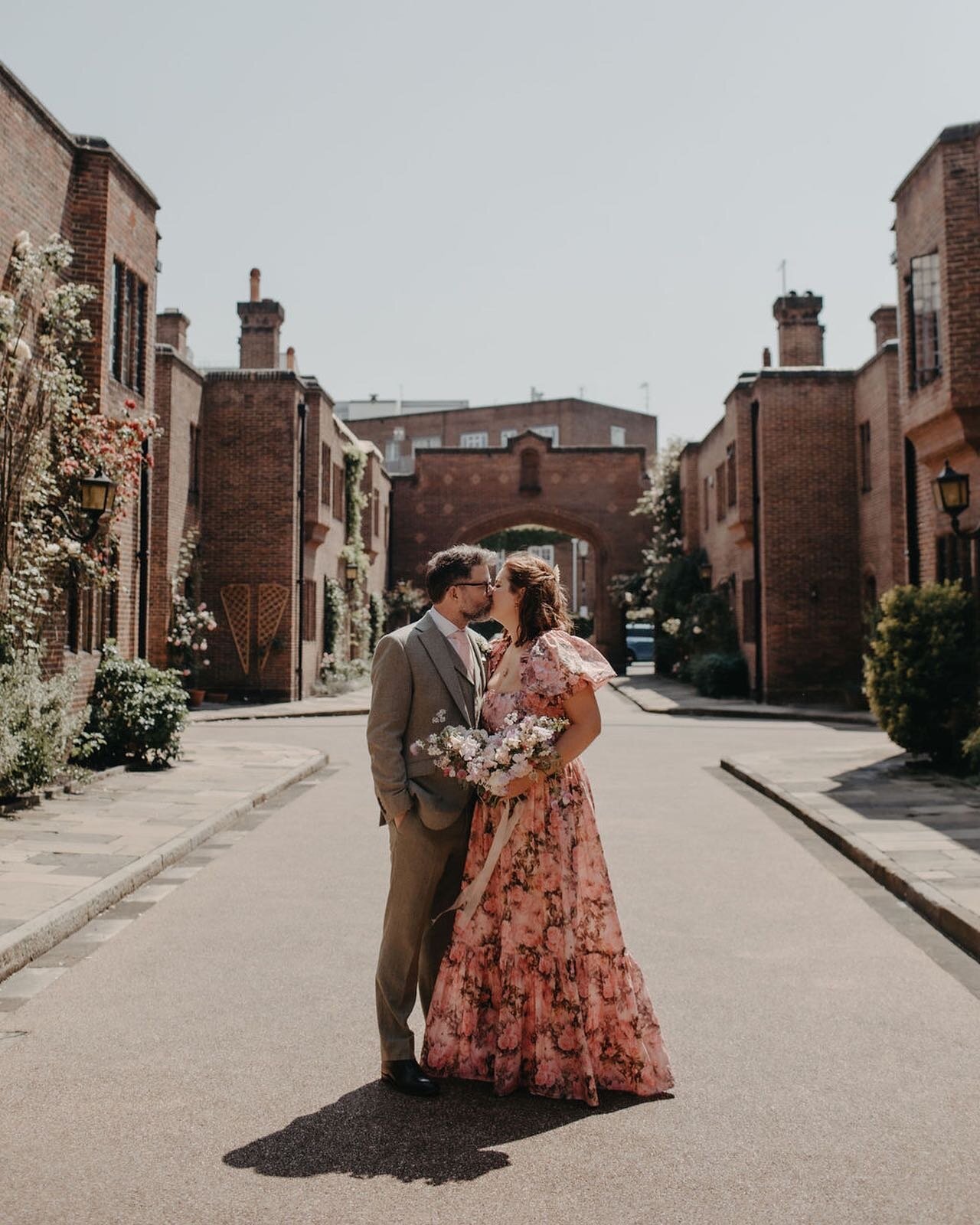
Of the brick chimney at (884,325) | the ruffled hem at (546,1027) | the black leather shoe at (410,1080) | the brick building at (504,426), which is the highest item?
the brick building at (504,426)

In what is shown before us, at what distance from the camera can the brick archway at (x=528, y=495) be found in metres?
41.1

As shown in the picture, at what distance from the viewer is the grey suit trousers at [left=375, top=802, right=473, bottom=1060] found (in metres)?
4.12

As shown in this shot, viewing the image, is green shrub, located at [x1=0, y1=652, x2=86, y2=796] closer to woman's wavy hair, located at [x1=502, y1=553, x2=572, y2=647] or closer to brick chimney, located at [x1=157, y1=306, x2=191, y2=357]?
woman's wavy hair, located at [x1=502, y1=553, x2=572, y2=647]

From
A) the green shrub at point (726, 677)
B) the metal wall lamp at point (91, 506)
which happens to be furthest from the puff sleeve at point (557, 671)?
the green shrub at point (726, 677)

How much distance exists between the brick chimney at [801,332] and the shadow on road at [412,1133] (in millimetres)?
26821

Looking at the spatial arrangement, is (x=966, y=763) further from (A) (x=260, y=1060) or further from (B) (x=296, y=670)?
(B) (x=296, y=670)

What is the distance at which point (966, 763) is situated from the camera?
41.6 feet

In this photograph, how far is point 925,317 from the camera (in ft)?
46.0

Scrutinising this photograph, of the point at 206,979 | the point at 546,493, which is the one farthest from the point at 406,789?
the point at 546,493

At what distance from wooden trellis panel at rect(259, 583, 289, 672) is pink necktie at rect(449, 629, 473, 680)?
74.4 feet

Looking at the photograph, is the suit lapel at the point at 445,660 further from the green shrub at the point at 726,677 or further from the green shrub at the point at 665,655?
the green shrub at the point at 665,655

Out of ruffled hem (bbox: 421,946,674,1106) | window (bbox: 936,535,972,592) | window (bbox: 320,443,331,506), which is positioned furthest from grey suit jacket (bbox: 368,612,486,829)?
window (bbox: 320,443,331,506)

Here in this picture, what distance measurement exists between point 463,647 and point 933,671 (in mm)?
9829

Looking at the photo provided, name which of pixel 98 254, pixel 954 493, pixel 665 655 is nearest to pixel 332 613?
pixel 665 655
